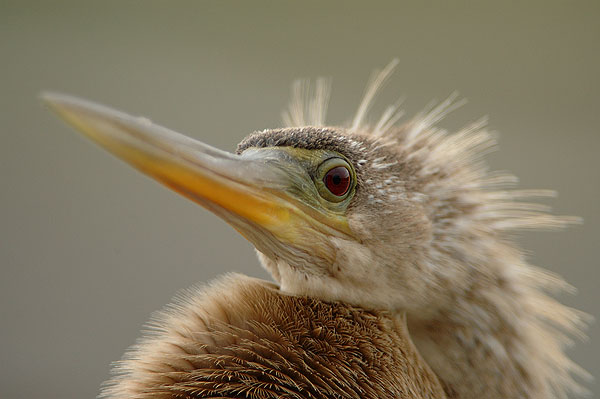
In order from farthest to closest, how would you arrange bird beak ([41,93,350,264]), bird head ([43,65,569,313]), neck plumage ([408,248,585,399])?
neck plumage ([408,248,585,399]) < bird head ([43,65,569,313]) < bird beak ([41,93,350,264])

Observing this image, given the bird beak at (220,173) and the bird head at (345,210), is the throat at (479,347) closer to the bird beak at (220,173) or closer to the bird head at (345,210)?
the bird head at (345,210)

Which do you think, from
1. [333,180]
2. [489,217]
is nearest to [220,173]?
[333,180]

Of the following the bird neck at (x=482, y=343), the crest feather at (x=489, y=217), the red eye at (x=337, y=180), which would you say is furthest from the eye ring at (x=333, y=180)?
the bird neck at (x=482, y=343)

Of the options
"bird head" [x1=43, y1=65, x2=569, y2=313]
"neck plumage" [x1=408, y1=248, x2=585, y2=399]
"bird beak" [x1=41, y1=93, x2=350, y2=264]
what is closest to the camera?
"bird beak" [x1=41, y1=93, x2=350, y2=264]

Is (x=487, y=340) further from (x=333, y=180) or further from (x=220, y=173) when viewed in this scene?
(x=220, y=173)

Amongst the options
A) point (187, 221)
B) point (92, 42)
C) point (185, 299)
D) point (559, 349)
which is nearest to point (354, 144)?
point (185, 299)

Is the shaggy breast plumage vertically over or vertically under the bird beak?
under

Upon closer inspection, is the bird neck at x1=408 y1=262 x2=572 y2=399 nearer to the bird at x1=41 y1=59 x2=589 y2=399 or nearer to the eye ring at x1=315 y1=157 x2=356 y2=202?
the bird at x1=41 y1=59 x2=589 y2=399

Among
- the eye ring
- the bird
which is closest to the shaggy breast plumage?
the bird
